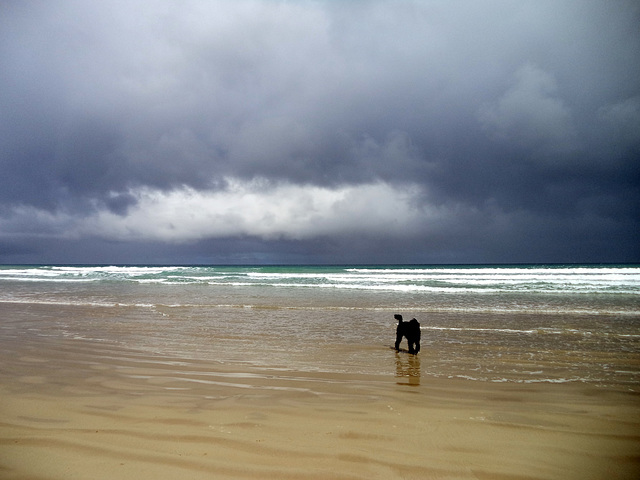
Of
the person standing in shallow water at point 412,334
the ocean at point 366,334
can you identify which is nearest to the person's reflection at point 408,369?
the ocean at point 366,334

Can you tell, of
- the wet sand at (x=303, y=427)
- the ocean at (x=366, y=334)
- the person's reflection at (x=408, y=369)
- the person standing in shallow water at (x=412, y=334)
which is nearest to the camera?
the wet sand at (x=303, y=427)

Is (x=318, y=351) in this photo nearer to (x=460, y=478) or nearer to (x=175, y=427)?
(x=175, y=427)

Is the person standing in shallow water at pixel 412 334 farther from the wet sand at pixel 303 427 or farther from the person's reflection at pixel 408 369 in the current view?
the wet sand at pixel 303 427

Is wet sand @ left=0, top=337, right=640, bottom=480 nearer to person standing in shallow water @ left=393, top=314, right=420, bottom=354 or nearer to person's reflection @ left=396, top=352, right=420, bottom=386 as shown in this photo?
person's reflection @ left=396, top=352, right=420, bottom=386

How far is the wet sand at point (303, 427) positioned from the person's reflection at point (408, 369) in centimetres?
5

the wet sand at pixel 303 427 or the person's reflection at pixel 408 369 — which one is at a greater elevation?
the wet sand at pixel 303 427

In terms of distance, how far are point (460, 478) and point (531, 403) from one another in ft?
7.29

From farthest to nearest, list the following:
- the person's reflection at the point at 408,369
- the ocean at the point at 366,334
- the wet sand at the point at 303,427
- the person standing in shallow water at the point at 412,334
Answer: the person standing in shallow water at the point at 412,334
the ocean at the point at 366,334
the person's reflection at the point at 408,369
the wet sand at the point at 303,427

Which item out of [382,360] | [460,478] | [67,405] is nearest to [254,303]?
[382,360]

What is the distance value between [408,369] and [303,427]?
2880 millimetres

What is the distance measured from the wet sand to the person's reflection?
0.17 ft

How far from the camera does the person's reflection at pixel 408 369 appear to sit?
203 inches

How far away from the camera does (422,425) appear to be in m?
3.56

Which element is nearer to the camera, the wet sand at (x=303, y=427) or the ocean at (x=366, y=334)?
the wet sand at (x=303, y=427)
